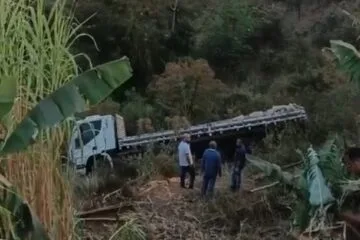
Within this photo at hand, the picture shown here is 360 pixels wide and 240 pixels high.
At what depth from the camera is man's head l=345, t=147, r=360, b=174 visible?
7.98m

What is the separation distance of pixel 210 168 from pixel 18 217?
7.63 metres

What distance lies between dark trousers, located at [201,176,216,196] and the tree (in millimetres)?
5563

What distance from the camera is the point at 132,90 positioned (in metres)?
20.1

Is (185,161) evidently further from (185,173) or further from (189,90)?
(189,90)

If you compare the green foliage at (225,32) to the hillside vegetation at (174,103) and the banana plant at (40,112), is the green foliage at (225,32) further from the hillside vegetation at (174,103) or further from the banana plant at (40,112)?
the banana plant at (40,112)

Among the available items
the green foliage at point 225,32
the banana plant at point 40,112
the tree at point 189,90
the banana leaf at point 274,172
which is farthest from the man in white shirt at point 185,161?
the green foliage at point 225,32

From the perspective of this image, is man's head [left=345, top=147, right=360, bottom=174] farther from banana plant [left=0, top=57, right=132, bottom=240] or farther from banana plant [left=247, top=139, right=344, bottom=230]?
banana plant [left=0, top=57, right=132, bottom=240]

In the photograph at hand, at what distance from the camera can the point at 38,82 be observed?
191 inches

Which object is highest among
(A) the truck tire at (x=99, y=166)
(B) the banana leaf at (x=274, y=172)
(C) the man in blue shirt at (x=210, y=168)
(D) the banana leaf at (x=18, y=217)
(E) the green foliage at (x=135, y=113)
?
(E) the green foliage at (x=135, y=113)

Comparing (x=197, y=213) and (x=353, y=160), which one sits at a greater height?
(x=197, y=213)

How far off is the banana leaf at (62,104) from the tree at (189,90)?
42.9ft

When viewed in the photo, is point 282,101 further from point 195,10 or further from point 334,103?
point 195,10

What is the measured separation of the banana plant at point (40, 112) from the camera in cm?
437

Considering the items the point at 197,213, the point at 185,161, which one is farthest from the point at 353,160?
the point at 185,161
